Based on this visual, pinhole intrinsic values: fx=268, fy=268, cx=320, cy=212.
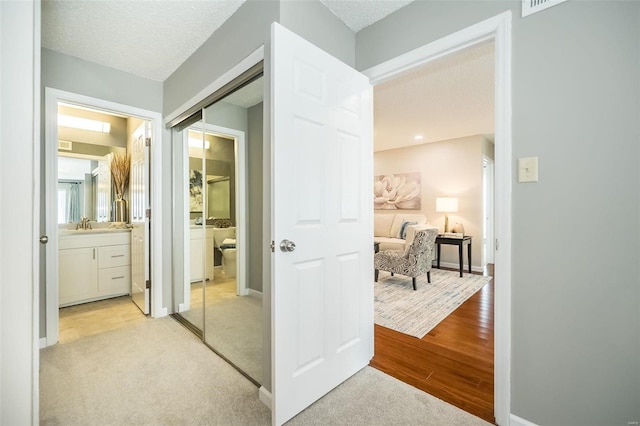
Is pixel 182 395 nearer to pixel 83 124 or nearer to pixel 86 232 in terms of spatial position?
pixel 86 232

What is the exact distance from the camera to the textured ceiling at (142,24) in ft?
5.82

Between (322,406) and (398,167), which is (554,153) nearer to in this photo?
(322,406)

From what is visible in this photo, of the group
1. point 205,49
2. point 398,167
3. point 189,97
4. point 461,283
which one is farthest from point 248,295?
point 398,167

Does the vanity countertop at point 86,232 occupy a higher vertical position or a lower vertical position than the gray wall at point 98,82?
lower

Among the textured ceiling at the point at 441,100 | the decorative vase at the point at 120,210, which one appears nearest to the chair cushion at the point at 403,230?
the textured ceiling at the point at 441,100

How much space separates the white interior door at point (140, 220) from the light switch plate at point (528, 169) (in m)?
3.17

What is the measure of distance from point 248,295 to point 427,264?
2.61 m

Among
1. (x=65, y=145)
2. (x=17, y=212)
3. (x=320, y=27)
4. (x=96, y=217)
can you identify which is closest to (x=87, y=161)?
(x=65, y=145)

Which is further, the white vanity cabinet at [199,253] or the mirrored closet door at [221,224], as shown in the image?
the white vanity cabinet at [199,253]

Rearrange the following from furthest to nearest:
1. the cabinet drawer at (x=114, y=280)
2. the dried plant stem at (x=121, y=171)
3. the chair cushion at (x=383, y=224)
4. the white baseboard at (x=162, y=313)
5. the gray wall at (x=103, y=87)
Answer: the chair cushion at (x=383, y=224)
the dried plant stem at (x=121, y=171)
the cabinet drawer at (x=114, y=280)
the white baseboard at (x=162, y=313)
the gray wall at (x=103, y=87)

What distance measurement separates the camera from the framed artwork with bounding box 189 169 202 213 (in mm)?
2844

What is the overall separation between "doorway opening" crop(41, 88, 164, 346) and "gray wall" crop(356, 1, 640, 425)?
10.0 feet

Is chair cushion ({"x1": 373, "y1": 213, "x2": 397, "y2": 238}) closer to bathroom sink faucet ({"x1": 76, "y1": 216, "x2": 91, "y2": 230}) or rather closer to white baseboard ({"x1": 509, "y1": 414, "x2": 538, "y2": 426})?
white baseboard ({"x1": 509, "y1": 414, "x2": 538, "y2": 426})

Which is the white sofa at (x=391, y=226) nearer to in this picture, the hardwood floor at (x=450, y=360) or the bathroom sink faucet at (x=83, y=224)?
the hardwood floor at (x=450, y=360)
